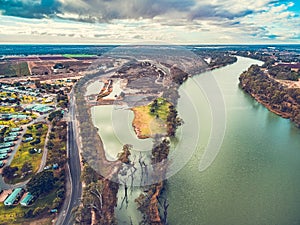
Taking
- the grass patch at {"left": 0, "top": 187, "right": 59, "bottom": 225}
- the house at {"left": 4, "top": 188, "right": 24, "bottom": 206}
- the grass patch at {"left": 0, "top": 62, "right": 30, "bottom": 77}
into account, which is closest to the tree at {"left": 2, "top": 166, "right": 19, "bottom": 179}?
the house at {"left": 4, "top": 188, "right": 24, "bottom": 206}

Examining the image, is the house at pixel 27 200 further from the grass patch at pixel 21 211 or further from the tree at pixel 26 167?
the tree at pixel 26 167

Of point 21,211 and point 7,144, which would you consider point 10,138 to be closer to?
point 7,144

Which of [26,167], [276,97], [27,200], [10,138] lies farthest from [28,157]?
[276,97]

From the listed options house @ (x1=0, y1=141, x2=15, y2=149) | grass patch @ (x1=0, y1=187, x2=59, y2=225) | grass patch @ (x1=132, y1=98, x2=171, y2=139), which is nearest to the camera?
grass patch @ (x1=0, y1=187, x2=59, y2=225)

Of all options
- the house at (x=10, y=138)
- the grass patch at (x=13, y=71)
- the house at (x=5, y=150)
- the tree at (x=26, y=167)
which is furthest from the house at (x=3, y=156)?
the grass patch at (x=13, y=71)

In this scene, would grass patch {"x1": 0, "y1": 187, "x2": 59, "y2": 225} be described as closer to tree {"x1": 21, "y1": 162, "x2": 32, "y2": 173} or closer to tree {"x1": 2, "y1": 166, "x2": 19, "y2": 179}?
tree {"x1": 2, "y1": 166, "x2": 19, "y2": 179}
